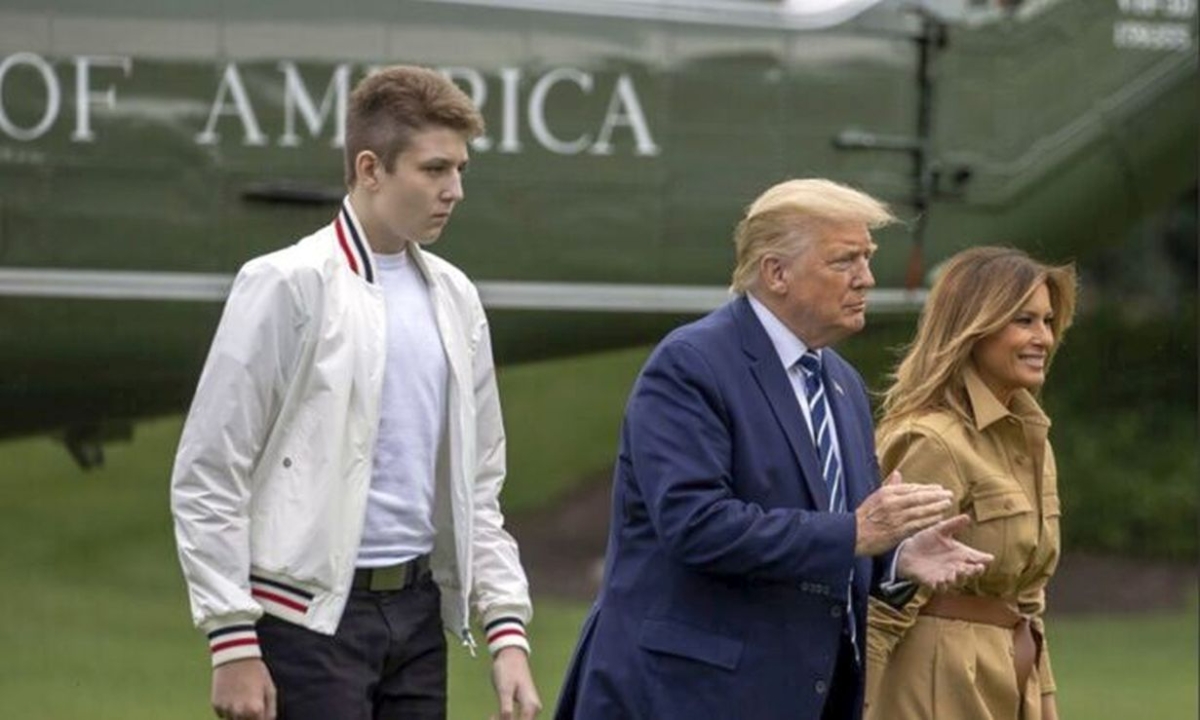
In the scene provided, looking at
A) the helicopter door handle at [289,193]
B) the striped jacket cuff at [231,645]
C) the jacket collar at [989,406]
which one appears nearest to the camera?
the striped jacket cuff at [231,645]

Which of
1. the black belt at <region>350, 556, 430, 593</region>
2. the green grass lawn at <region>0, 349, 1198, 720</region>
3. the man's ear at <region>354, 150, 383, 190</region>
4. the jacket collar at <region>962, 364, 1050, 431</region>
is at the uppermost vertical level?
the man's ear at <region>354, 150, 383, 190</region>

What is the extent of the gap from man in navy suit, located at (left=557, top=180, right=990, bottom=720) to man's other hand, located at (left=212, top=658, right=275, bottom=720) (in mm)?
592

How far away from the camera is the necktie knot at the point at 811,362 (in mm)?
4801

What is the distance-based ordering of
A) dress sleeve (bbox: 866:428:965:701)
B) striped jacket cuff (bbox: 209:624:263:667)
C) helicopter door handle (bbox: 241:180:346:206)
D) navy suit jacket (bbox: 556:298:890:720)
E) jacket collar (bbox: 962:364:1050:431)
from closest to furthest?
striped jacket cuff (bbox: 209:624:263:667) < navy suit jacket (bbox: 556:298:890:720) < dress sleeve (bbox: 866:428:965:701) < jacket collar (bbox: 962:364:1050:431) < helicopter door handle (bbox: 241:180:346:206)

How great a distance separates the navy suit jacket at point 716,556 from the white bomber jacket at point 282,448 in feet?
1.54

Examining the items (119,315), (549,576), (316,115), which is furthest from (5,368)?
(549,576)

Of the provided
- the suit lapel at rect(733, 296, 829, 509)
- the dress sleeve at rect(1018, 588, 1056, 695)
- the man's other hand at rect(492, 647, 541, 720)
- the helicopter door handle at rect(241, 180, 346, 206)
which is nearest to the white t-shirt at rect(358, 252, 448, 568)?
the man's other hand at rect(492, 647, 541, 720)

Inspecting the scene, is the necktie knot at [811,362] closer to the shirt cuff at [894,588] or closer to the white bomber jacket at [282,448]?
the shirt cuff at [894,588]

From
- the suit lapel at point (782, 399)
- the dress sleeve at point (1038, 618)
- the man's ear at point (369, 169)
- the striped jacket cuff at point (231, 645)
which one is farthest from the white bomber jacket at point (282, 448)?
the dress sleeve at point (1038, 618)

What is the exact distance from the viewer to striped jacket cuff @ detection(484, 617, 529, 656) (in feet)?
15.8

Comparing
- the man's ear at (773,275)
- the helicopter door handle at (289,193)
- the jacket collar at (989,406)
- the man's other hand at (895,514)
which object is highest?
the helicopter door handle at (289,193)

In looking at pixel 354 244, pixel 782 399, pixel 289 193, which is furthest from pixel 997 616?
pixel 289 193

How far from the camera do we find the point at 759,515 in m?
4.55

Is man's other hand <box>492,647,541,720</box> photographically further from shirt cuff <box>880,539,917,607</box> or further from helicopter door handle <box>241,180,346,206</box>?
helicopter door handle <box>241,180,346,206</box>
